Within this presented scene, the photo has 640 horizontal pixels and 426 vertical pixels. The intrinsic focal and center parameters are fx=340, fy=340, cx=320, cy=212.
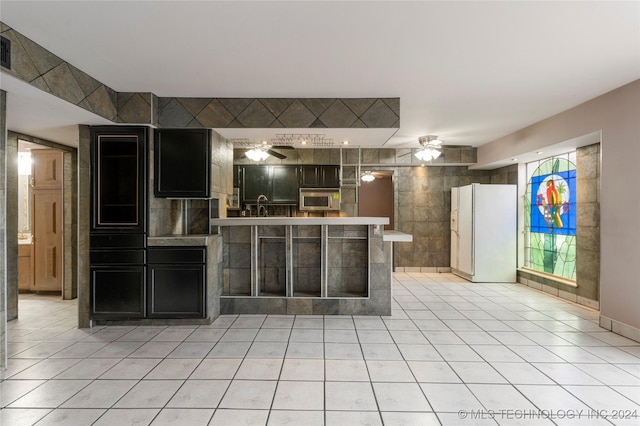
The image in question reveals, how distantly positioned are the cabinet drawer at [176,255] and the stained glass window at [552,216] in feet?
18.3

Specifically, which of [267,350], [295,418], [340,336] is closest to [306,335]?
[340,336]

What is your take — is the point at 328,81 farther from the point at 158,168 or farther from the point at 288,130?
the point at 158,168

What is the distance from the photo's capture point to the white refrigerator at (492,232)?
6.54m

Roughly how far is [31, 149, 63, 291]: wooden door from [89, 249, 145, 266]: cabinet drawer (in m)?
2.15

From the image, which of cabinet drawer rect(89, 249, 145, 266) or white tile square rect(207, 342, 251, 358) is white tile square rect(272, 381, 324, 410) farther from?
cabinet drawer rect(89, 249, 145, 266)

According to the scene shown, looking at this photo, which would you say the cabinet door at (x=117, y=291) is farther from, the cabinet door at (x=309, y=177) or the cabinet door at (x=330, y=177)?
the cabinet door at (x=330, y=177)

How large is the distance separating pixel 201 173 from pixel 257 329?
1998mm

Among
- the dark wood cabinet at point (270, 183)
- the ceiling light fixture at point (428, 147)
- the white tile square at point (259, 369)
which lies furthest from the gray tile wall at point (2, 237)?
the ceiling light fixture at point (428, 147)

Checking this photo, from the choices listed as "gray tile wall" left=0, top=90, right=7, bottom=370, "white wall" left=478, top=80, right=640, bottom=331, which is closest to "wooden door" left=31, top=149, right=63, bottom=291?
"gray tile wall" left=0, top=90, right=7, bottom=370

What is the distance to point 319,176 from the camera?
6.99 meters

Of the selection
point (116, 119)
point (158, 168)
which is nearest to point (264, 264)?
point (158, 168)

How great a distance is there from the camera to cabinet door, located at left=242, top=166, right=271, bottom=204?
691 cm

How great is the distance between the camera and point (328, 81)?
11.9ft

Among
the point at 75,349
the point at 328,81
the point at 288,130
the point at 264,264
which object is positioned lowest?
the point at 75,349
